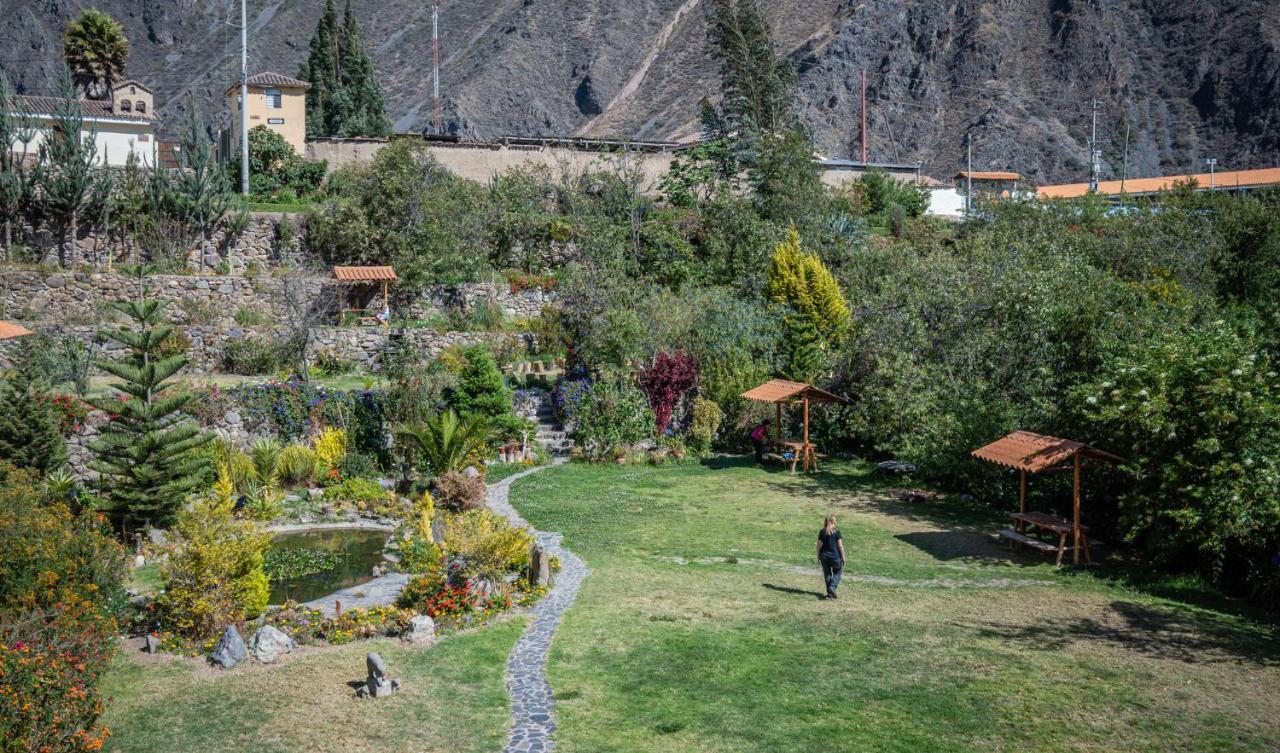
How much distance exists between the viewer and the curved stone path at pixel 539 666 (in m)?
9.16

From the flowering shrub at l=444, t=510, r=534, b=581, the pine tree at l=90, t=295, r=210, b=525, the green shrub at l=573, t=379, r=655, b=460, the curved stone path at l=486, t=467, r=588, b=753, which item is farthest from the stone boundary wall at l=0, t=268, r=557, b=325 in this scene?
the curved stone path at l=486, t=467, r=588, b=753

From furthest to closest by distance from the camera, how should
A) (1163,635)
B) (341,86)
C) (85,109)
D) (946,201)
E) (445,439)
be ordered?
(341,86) → (946,201) → (85,109) → (445,439) → (1163,635)

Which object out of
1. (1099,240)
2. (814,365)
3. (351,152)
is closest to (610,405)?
(814,365)

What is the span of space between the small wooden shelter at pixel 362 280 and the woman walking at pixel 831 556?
1936 centimetres

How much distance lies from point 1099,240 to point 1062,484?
15532 millimetres

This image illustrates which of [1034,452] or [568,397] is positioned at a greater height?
[568,397]

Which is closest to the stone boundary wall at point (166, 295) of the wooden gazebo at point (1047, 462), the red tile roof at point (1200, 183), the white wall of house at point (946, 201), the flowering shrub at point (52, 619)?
the flowering shrub at point (52, 619)

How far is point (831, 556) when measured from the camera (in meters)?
13.0

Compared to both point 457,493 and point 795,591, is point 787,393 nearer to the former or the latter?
point 457,493

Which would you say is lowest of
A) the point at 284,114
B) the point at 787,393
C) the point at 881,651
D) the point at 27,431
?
the point at 881,651

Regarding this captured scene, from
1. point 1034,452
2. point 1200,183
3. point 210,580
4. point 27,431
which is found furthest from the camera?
point 1200,183

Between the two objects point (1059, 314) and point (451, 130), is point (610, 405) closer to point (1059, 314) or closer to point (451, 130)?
point (1059, 314)

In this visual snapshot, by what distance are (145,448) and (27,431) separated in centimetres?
243

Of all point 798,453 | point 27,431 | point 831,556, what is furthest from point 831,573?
point 27,431
